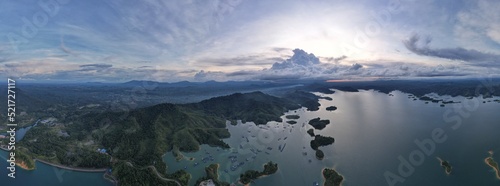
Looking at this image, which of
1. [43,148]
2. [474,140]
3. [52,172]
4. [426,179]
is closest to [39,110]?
[43,148]

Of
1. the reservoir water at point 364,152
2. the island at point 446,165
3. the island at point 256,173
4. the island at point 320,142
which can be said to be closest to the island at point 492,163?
the reservoir water at point 364,152

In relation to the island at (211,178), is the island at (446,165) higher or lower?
higher

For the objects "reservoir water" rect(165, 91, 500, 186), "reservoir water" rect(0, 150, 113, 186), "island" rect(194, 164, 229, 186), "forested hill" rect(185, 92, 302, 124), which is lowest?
"reservoir water" rect(0, 150, 113, 186)

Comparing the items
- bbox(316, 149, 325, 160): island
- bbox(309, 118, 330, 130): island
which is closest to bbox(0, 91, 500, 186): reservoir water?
bbox(316, 149, 325, 160): island

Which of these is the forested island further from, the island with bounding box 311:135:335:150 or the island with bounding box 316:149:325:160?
the island with bounding box 316:149:325:160

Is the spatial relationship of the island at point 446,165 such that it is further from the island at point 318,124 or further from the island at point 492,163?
the island at point 318,124
